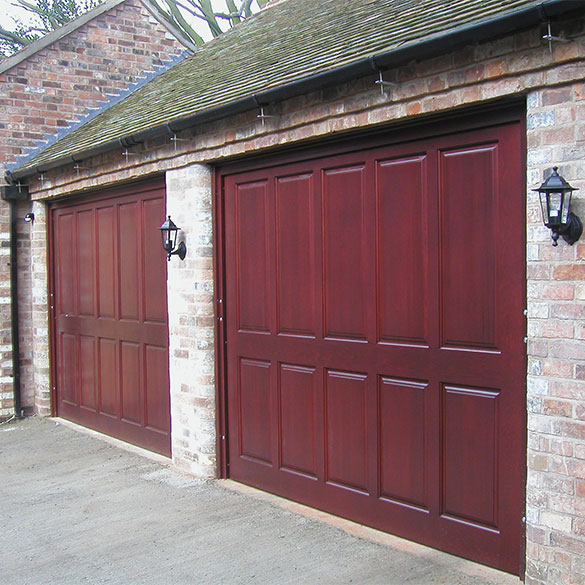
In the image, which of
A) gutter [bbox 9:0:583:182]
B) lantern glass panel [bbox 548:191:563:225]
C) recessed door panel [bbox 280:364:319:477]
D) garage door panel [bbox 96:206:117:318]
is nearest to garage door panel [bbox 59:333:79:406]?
garage door panel [bbox 96:206:117:318]

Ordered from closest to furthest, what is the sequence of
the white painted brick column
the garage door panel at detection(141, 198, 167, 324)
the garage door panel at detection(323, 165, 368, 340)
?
the garage door panel at detection(323, 165, 368, 340) → the white painted brick column → the garage door panel at detection(141, 198, 167, 324)

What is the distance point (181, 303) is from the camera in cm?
627

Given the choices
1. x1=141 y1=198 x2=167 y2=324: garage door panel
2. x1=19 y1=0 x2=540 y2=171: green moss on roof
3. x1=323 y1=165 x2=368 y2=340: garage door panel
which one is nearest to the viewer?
x1=19 y1=0 x2=540 y2=171: green moss on roof

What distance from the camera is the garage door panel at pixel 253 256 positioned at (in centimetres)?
559

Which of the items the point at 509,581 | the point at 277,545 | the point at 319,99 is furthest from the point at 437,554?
the point at 319,99

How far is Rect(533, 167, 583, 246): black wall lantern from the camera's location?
11.0 feet

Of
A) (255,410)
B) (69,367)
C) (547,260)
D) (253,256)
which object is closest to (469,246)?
(547,260)

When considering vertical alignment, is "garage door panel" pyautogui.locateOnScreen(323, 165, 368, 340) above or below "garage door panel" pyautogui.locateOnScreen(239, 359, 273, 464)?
above

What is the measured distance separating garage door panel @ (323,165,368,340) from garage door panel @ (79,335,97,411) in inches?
159

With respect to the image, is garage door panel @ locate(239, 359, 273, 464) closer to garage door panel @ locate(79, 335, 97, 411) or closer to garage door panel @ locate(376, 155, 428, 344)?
garage door panel @ locate(376, 155, 428, 344)

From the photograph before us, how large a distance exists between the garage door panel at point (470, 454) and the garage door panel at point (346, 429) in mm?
667

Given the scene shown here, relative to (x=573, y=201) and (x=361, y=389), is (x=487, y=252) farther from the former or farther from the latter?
(x=361, y=389)

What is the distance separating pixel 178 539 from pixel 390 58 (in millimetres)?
3347

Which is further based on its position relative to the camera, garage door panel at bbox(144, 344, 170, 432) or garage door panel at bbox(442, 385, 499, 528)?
garage door panel at bbox(144, 344, 170, 432)
